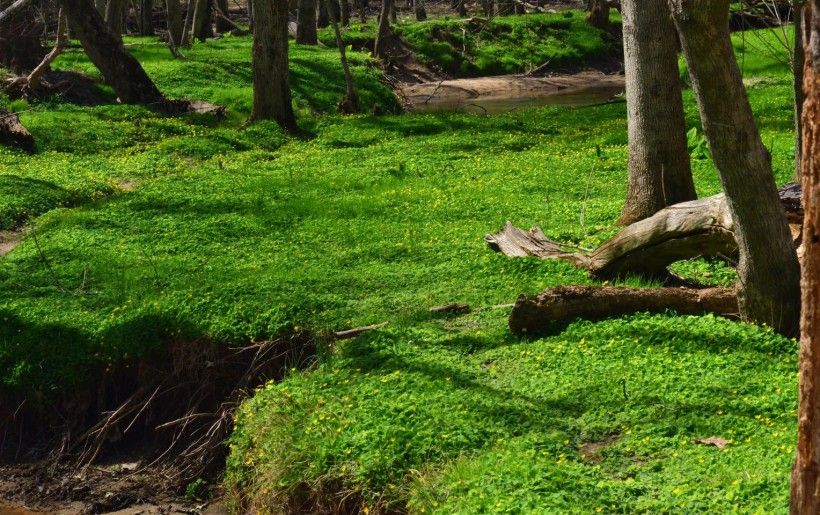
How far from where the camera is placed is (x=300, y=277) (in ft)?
36.7

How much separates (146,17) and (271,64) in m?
19.4

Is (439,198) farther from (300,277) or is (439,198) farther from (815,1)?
(815,1)

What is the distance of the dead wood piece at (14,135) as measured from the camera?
19.2m

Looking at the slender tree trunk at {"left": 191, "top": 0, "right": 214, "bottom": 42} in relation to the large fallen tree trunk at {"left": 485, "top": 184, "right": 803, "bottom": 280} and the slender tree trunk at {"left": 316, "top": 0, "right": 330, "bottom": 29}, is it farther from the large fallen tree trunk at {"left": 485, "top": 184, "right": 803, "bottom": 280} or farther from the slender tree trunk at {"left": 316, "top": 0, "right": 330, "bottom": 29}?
the large fallen tree trunk at {"left": 485, "top": 184, "right": 803, "bottom": 280}

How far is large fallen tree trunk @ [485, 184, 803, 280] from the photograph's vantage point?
904 centimetres

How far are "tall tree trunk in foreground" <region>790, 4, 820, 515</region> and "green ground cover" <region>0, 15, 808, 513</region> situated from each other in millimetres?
1626

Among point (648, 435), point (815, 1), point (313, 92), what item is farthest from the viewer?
point (313, 92)

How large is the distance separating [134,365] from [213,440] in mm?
1282

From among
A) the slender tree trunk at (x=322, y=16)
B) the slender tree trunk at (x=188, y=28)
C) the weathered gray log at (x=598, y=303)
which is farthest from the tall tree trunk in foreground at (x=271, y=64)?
the slender tree trunk at (x=322, y=16)

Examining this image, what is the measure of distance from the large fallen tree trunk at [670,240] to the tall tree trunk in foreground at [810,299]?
4.52 m

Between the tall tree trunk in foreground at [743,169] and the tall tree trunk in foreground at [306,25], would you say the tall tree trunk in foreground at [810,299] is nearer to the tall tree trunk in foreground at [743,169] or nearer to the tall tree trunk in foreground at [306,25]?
the tall tree trunk in foreground at [743,169]

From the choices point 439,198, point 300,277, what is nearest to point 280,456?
point 300,277

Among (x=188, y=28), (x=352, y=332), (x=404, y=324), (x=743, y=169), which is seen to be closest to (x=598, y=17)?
(x=188, y=28)

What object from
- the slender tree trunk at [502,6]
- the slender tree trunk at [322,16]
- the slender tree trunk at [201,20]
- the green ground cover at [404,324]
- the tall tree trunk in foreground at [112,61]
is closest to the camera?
the green ground cover at [404,324]
